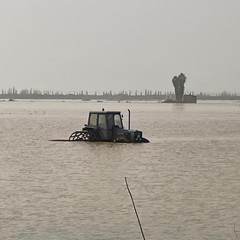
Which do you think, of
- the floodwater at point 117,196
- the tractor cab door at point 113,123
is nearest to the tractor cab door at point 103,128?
the tractor cab door at point 113,123

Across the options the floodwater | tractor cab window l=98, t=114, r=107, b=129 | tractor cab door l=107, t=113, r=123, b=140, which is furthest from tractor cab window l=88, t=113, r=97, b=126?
the floodwater

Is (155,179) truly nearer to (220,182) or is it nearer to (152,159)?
(220,182)

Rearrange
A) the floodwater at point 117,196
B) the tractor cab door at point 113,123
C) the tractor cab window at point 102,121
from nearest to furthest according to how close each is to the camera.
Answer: the floodwater at point 117,196
the tractor cab window at point 102,121
the tractor cab door at point 113,123

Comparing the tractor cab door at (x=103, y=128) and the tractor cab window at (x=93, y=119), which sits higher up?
the tractor cab window at (x=93, y=119)

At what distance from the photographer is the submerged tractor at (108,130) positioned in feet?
142

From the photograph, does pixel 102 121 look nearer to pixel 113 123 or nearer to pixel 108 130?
pixel 113 123

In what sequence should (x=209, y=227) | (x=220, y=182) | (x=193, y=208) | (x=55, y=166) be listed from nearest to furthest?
(x=209, y=227) → (x=193, y=208) → (x=220, y=182) → (x=55, y=166)

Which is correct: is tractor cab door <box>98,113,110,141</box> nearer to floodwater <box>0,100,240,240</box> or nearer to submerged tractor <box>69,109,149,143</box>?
submerged tractor <box>69,109,149,143</box>

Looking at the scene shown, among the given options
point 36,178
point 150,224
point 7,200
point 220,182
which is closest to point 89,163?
point 36,178

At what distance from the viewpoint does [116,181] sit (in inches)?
947

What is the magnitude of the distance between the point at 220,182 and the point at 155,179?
8.04 ft

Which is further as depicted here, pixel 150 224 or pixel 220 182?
pixel 220 182

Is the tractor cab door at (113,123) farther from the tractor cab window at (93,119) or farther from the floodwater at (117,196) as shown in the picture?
the floodwater at (117,196)

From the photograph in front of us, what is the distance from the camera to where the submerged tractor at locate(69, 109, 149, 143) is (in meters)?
43.3
